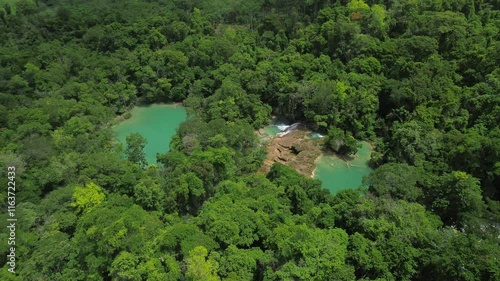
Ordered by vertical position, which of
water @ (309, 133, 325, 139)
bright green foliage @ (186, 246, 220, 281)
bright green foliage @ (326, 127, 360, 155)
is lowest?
water @ (309, 133, 325, 139)

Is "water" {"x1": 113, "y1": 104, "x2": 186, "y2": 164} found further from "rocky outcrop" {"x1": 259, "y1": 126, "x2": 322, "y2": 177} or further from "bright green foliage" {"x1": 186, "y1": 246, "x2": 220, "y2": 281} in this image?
"bright green foliage" {"x1": 186, "y1": 246, "x2": 220, "y2": 281}

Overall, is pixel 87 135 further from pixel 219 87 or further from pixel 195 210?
pixel 219 87

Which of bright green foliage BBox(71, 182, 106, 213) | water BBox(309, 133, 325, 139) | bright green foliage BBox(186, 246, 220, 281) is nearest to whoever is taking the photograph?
bright green foliage BBox(186, 246, 220, 281)

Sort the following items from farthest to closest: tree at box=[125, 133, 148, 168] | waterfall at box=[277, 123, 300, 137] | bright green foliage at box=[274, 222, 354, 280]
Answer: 1. waterfall at box=[277, 123, 300, 137]
2. tree at box=[125, 133, 148, 168]
3. bright green foliage at box=[274, 222, 354, 280]

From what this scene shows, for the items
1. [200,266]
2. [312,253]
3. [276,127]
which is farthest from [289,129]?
[200,266]

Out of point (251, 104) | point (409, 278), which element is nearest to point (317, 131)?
point (251, 104)

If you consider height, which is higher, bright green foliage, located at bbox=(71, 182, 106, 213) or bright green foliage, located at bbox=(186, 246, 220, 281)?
bright green foliage, located at bbox=(186, 246, 220, 281)

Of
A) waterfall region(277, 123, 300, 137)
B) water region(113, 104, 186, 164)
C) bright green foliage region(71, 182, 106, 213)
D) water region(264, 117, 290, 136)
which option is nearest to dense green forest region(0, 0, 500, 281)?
bright green foliage region(71, 182, 106, 213)
